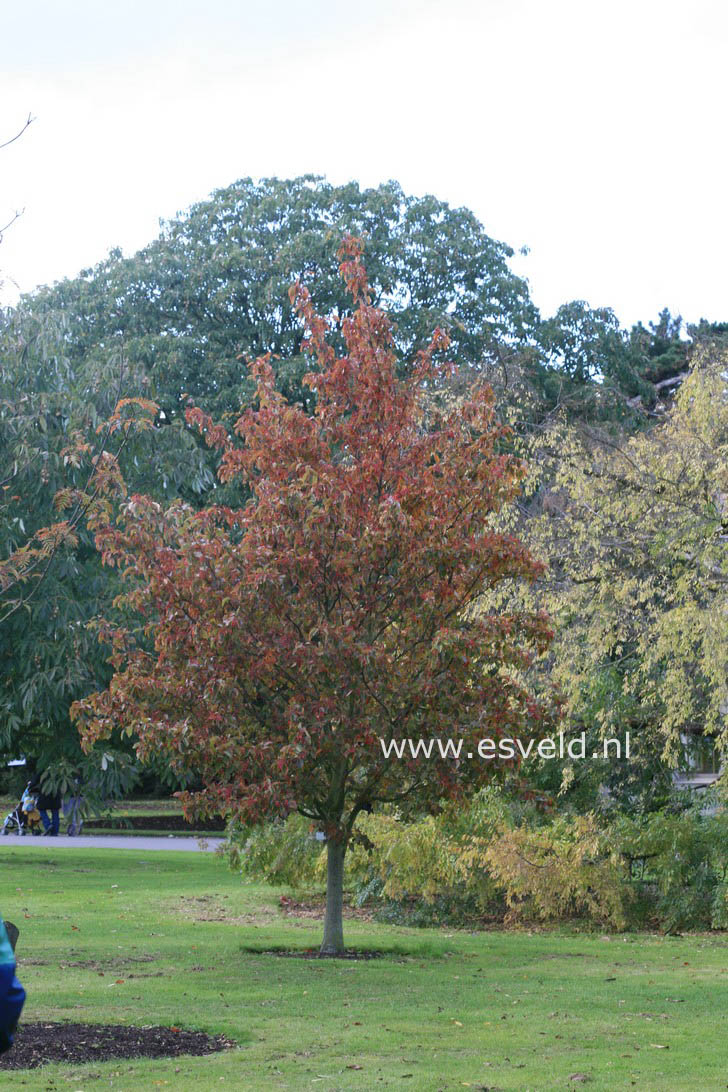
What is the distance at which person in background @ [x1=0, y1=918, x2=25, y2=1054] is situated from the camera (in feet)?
9.12

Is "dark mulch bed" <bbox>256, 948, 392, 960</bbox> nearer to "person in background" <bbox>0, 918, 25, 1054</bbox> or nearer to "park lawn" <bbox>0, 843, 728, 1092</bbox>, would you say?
"park lawn" <bbox>0, 843, 728, 1092</bbox>

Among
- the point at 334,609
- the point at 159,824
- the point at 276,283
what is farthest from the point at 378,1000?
the point at 159,824

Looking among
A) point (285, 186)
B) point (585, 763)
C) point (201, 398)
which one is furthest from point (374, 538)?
point (285, 186)

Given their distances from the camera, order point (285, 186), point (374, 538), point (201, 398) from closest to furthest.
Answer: point (374, 538) → point (201, 398) → point (285, 186)

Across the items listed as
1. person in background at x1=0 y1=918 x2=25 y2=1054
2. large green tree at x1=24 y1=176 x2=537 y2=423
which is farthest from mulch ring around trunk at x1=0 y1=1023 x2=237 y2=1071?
large green tree at x1=24 y1=176 x2=537 y2=423

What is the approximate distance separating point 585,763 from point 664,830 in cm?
167

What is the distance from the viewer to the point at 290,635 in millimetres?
11250

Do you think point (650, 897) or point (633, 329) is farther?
point (633, 329)

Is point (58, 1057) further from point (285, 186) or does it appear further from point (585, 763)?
point (285, 186)

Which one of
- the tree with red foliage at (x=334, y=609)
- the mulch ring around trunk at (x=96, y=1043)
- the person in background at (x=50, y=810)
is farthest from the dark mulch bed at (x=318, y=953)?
the person in background at (x=50, y=810)

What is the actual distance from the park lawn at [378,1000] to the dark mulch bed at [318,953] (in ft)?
0.48

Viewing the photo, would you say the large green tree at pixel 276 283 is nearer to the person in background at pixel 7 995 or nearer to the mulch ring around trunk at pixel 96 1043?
the mulch ring around trunk at pixel 96 1043

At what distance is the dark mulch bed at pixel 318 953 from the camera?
12164mm

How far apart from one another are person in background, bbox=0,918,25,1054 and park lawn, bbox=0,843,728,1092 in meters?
4.22
